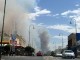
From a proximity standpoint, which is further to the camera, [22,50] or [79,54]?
[22,50]

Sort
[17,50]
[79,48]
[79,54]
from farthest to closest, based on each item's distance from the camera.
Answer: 1. [17,50]
2. [79,48]
3. [79,54]

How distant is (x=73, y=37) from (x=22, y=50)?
2106 centimetres

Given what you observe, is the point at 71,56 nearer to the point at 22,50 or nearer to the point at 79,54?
the point at 79,54

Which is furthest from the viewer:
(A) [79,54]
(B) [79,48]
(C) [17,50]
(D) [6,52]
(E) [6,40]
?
(E) [6,40]

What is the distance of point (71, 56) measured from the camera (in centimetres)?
5875

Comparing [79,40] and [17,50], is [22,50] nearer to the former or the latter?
[17,50]

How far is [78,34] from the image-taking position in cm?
11125

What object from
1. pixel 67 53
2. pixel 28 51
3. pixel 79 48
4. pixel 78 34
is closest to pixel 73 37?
pixel 78 34

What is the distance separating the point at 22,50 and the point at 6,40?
8.89m

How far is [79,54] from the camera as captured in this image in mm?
83750

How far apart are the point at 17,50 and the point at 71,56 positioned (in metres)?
51.1

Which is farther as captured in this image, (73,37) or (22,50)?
(73,37)

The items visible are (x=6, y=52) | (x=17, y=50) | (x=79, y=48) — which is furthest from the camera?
(x=17, y=50)

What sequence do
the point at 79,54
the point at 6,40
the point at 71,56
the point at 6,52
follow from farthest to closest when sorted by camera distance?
the point at 6,40
the point at 6,52
the point at 79,54
the point at 71,56
